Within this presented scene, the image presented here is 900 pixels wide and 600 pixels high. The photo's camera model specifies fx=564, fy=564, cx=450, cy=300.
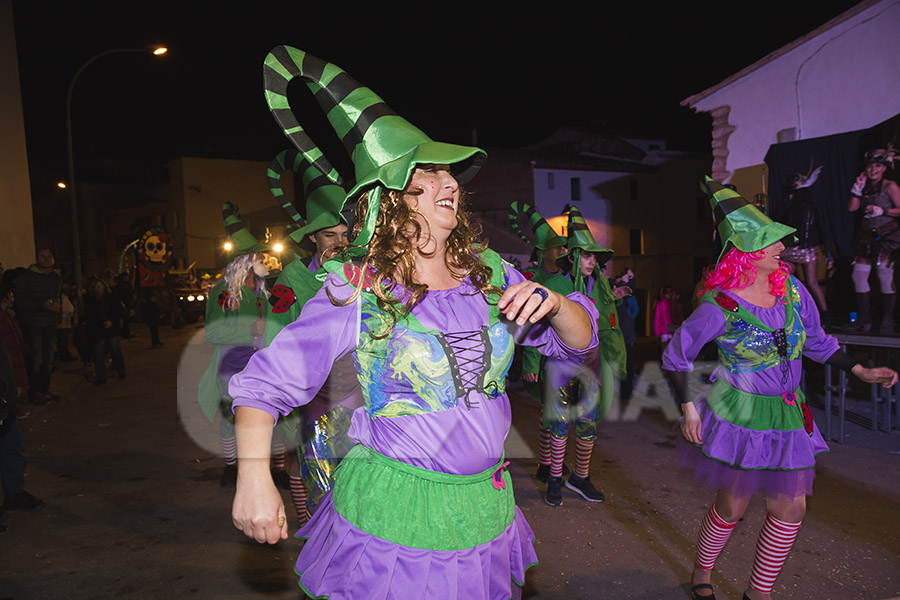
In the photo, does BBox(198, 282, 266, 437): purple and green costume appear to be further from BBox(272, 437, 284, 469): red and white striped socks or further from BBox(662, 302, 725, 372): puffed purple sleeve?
BBox(662, 302, 725, 372): puffed purple sleeve

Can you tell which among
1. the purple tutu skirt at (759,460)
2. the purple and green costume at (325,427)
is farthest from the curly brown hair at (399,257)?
the purple tutu skirt at (759,460)

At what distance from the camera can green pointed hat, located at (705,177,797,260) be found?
3336mm

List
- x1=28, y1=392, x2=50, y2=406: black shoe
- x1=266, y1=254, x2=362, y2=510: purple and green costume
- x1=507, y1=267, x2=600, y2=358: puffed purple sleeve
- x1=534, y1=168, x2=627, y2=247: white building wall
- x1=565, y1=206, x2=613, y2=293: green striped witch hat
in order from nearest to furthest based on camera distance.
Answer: x1=507, y1=267, x2=600, y2=358: puffed purple sleeve, x1=266, y1=254, x2=362, y2=510: purple and green costume, x1=565, y1=206, x2=613, y2=293: green striped witch hat, x1=28, y1=392, x2=50, y2=406: black shoe, x1=534, y1=168, x2=627, y2=247: white building wall

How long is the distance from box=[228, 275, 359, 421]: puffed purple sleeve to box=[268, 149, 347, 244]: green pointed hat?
2.21 m

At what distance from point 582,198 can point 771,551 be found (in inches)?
1109

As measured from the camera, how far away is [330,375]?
3238 millimetres

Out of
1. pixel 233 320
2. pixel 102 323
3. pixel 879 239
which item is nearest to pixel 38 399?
pixel 102 323

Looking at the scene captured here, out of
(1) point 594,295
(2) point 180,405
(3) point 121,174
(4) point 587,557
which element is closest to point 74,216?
(2) point 180,405

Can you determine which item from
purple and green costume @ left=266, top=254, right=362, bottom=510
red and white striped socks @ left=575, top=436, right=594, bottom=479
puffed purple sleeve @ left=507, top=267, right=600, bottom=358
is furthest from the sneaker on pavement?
puffed purple sleeve @ left=507, top=267, right=600, bottom=358

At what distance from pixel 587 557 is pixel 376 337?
308 cm

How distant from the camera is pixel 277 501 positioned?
1.62 m

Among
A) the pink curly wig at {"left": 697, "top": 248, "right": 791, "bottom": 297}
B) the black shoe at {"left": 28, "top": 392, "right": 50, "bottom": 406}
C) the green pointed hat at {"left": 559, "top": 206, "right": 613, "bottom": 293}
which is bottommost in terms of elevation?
the black shoe at {"left": 28, "top": 392, "right": 50, "bottom": 406}

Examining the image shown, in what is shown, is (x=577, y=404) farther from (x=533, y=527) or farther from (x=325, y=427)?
(x=325, y=427)

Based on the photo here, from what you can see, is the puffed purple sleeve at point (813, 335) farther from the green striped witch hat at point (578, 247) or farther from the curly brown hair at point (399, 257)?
the curly brown hair at point (399, 257)
